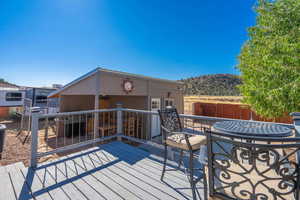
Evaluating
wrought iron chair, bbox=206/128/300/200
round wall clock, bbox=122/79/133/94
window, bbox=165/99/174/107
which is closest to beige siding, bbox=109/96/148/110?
round wall clock, bbox=122/79/133/94

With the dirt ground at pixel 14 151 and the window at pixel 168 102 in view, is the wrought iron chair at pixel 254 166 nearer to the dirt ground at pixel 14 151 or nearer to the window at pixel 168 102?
the dirt ground at pixel 14 151

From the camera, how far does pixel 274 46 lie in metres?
3.63

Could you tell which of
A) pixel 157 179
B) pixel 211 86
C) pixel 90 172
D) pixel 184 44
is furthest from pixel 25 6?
pixel 211 86

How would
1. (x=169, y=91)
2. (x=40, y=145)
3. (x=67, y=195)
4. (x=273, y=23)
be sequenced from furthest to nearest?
(x=169, y=91) < (x=40, y=145) < (x=273, y=23) < (x=67, y=195)

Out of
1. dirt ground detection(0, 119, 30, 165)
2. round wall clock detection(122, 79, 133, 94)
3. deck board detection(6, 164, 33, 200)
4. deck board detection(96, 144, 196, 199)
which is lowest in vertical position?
dirt ground detection(0, 119, 30, 165)

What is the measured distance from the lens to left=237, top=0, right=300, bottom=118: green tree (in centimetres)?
335

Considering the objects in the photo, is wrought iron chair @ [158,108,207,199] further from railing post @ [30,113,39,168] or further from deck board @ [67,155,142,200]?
railing post @ [30,113,39,168]

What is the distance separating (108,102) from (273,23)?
881 centimetres

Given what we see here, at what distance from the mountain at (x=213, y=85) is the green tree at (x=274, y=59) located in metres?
19.3

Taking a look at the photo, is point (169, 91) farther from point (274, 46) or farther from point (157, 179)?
point (157, 179)

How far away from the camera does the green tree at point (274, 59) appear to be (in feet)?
11.0

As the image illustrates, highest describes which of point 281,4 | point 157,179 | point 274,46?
point 281,4

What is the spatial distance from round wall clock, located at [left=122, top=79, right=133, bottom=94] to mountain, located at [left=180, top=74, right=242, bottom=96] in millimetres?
18273

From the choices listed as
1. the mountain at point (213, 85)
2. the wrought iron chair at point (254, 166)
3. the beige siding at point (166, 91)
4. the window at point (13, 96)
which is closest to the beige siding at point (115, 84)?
the beige siding at point (166, 91)
